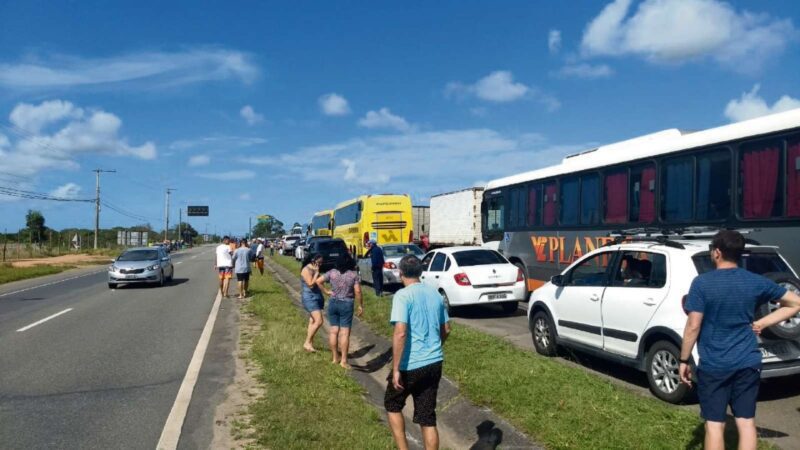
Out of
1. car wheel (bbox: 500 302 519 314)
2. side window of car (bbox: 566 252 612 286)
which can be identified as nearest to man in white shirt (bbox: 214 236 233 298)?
car wheel (bbox: 500 302 519 314)

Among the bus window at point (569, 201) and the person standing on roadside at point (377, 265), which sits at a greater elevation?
the bus window at point (569, 201)

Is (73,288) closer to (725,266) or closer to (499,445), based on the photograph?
(499,445)

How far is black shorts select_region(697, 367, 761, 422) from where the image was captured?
162 inches

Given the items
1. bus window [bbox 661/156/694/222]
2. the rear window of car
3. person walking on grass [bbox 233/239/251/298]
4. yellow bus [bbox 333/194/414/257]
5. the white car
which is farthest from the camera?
yellow bus [bbox 333/194/414/257]

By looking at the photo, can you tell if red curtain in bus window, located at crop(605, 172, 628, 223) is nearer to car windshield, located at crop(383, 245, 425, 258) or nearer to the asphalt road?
the asphalt road

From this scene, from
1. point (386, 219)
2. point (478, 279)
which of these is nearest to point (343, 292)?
point (478, 279)

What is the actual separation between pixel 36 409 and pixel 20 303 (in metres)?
13.3

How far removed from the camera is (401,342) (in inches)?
184

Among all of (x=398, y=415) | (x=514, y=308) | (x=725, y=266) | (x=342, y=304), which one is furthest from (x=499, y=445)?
(x=514, y=308)

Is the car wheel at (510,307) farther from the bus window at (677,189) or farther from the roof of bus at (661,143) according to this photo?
the bus window at (677,189)

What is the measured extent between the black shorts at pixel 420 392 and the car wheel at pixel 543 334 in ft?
15.5

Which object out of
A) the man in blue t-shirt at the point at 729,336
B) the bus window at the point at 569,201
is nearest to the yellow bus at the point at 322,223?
Answer: the bus window at the point at 569,201

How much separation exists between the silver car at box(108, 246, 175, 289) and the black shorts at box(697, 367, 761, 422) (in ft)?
69.6

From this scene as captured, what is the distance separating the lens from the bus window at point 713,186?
9.70m
